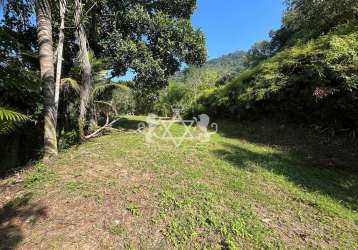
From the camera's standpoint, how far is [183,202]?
439cm

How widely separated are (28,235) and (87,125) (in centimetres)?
673

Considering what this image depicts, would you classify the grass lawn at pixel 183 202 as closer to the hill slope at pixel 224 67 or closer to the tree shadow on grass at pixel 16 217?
the tree shadow on grass at pixel 16 217

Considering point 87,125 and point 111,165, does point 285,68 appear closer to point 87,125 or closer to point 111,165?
point 111,165

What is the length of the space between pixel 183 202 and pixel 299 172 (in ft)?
8.75

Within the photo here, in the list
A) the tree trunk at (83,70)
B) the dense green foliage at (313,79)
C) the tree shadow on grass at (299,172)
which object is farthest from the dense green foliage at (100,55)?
the tree shadow on grass at (299,172)

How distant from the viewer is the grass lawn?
142 inches

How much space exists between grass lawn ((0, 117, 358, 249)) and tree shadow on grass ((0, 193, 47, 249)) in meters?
0.02

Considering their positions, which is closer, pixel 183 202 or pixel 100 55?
pixel 183 202

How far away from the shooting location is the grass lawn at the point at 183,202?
11.8 feet

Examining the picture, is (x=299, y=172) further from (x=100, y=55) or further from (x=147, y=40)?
(x=100, y=55)

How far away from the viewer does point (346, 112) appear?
6.49 metres

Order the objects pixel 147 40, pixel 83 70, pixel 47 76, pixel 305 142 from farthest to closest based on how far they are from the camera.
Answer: pixel 147 40
pixel 83 70
pixel 305 142
pixel 47 76

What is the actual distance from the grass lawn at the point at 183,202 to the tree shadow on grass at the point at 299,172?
0.06 ft

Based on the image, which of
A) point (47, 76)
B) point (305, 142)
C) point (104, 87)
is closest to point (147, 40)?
point (104, 87)
